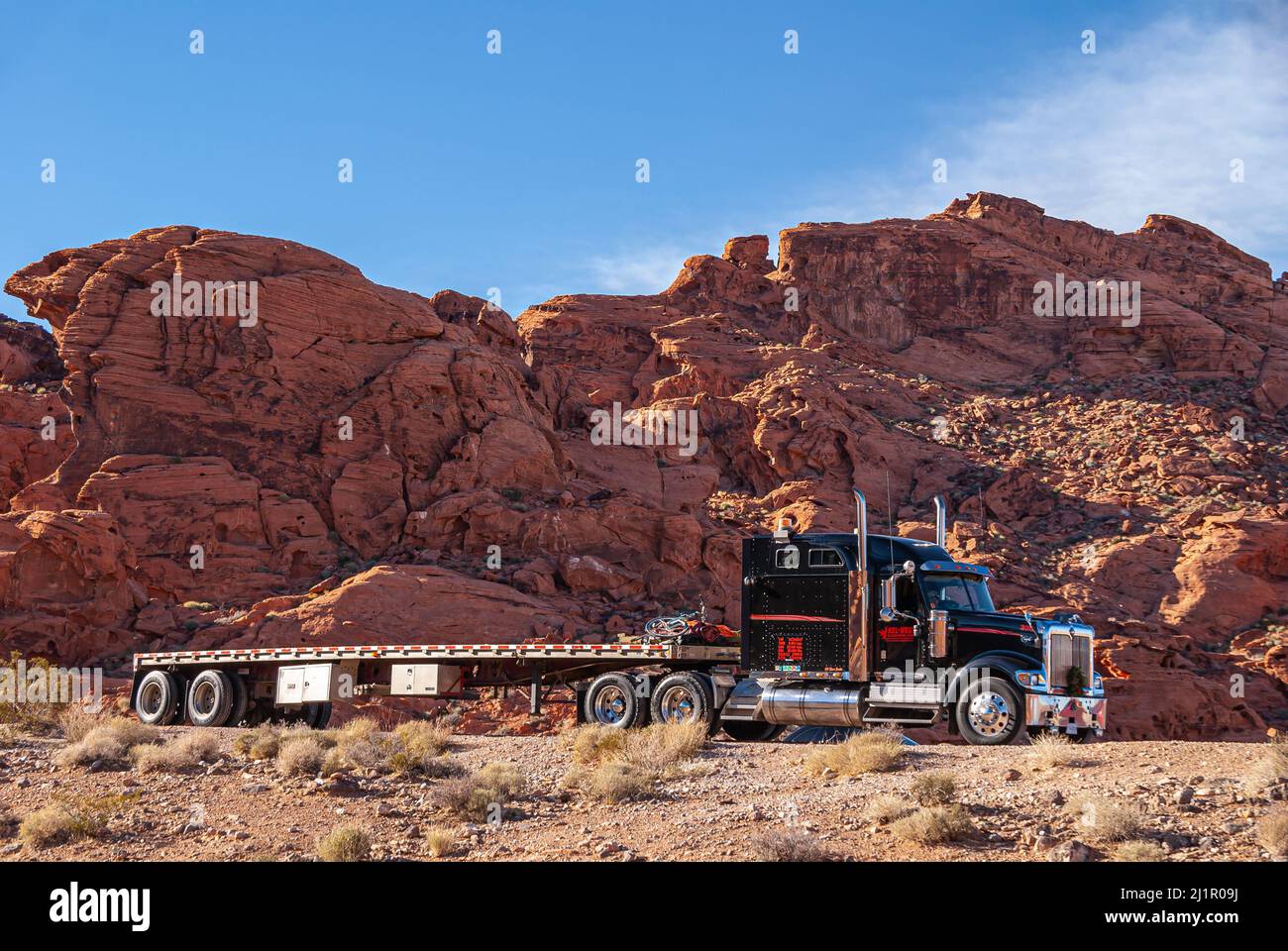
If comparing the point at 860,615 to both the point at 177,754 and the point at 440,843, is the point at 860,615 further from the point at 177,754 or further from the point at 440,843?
the point at 177,754

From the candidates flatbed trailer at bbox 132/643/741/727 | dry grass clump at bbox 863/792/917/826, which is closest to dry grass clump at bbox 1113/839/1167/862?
dry grass clump at bbox 863/792/917/826

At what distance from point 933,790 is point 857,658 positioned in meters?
6.11

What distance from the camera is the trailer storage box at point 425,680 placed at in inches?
910

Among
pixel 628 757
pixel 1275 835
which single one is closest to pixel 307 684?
pixel 628 757

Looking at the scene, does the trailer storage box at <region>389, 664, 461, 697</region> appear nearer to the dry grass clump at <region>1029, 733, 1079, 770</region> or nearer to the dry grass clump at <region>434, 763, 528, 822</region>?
the dry grass clump at <region>434, 763, 528, 822</region>

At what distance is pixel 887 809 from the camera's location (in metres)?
12.0

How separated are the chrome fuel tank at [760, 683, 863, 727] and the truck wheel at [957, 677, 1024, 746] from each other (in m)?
1.69

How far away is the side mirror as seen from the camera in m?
17.8

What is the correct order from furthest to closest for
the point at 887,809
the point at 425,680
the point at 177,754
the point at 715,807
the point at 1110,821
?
the point at 425,680 < the point at 177,754 < the point at 715,807 < the point at 887,809 < the point at 1110,821
